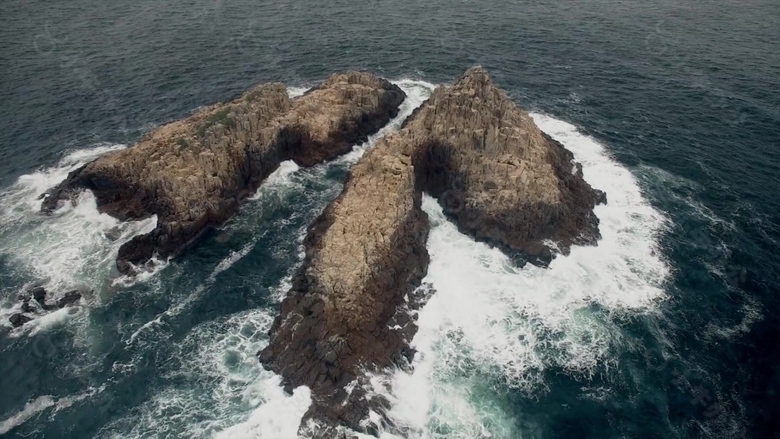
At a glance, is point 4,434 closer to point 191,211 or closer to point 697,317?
point 191,211

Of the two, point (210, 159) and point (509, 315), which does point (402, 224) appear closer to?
point (509, 315)

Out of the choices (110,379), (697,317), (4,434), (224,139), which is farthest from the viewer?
(224,139)

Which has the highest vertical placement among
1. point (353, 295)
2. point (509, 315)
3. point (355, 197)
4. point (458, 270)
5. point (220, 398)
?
point (355, 197)

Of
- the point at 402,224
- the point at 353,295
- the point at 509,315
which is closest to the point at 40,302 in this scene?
the point at 353,295

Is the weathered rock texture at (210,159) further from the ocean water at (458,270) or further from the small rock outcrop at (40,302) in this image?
the small rock outcrop at (40,302)

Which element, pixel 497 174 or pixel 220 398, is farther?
pixel 497 174

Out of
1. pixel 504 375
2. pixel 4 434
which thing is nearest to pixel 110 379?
pixel 4 434

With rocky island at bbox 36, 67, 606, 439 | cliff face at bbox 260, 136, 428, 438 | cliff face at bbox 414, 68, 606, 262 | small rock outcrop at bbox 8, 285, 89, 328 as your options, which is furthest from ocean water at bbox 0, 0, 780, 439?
cliff face at bbox 414, 68, 606, 262

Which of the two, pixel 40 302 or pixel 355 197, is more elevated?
pixel 355 197
